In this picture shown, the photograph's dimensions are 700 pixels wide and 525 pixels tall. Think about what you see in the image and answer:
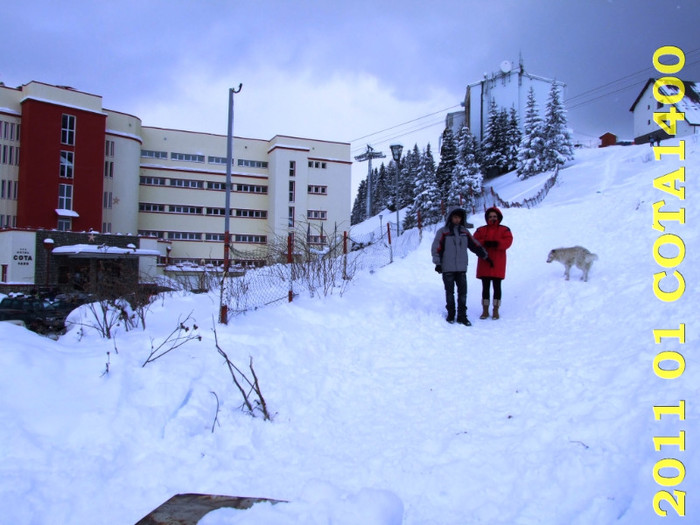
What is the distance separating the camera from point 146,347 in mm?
4797

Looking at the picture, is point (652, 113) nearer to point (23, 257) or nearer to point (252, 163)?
point (252, 163)

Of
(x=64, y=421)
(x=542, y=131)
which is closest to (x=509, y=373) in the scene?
(x=64, y=421)

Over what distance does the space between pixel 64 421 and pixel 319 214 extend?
4601 centimetres

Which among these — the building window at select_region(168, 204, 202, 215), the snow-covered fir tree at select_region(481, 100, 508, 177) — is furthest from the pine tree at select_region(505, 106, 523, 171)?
the building window at select_region(168, 204, 202, 215)

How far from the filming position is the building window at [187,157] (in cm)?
4469

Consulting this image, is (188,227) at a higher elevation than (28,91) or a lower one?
lower

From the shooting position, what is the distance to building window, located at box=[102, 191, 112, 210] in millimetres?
39156

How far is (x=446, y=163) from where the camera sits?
46.5m

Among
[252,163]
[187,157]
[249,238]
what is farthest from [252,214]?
[187,157]

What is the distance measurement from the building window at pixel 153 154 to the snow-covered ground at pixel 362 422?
1640 inches

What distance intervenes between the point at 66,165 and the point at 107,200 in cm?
436

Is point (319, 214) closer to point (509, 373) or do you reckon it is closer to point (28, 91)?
point (28, 91)

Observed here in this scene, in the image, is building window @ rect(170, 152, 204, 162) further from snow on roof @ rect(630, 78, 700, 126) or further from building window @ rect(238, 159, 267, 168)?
snow on roof @ rect(630, 78, 700, 126)

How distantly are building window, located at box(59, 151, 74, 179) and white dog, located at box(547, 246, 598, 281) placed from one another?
3803 centimetres
